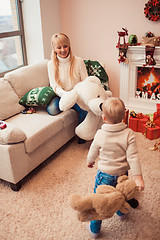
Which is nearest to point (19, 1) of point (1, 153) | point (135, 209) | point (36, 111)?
point (36, 111)

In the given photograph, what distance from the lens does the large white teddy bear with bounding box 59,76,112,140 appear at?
2.28 meters

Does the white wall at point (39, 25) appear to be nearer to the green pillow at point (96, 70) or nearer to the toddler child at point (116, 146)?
the green pillow at point (96, 70)

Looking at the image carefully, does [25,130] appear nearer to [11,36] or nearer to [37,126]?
[37,126]

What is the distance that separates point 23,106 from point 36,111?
15cm

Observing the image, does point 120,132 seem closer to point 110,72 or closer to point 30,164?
point 30,164

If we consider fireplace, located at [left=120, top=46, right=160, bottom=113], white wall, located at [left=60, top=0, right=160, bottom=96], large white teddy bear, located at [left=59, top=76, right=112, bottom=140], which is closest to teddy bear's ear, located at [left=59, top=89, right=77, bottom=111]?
large white teddy bear, located at [left=59, top=76, right=112, bottom=140]

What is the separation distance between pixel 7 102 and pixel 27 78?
0.43m

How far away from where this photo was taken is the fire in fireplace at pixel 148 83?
137 inches

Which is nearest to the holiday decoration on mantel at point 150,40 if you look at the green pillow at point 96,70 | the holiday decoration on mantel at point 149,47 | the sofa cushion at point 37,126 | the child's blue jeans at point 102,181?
the holiday decoration on mantel at point 149,47

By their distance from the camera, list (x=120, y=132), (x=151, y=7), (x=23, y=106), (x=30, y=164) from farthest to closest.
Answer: (x=151, y=7) < (x=23, y=106) < (x=30, y=164) < (x=120, y=132)

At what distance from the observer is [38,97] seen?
2.60m

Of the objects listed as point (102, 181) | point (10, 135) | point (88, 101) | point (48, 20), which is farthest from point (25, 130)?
point (48, 20)

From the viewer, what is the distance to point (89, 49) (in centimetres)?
380

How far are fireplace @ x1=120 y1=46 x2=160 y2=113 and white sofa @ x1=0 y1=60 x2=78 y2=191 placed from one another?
46.2 inches
